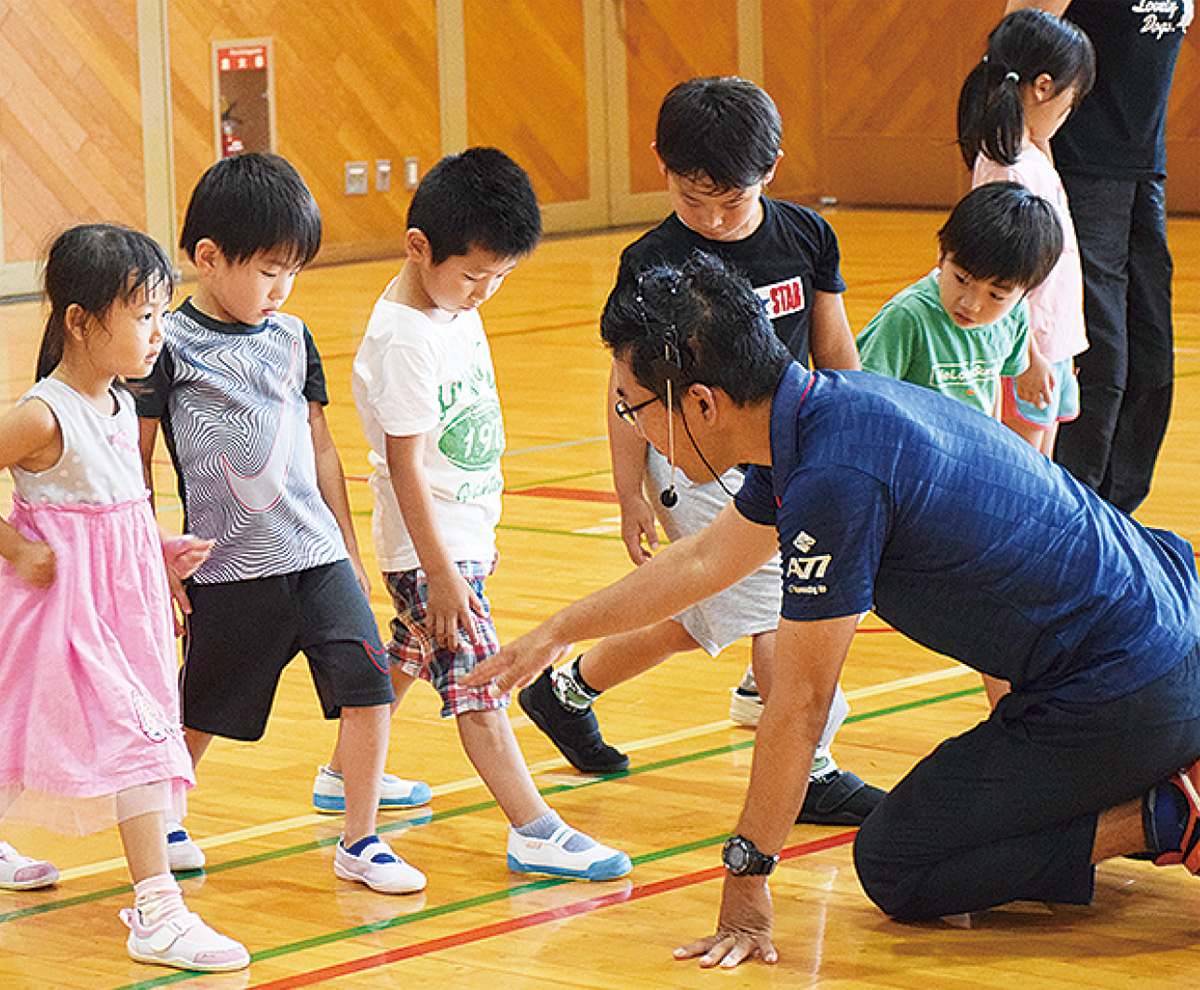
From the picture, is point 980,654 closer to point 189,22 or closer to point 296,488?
point 296,488

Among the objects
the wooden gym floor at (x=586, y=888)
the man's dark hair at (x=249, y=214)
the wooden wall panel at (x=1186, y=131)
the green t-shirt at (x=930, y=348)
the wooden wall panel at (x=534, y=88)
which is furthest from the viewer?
the wooden wall panel at (x=1186, y=131)

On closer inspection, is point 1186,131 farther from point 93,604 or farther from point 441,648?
point 93,604

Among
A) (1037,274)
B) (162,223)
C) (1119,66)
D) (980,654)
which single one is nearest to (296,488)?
(980,654)

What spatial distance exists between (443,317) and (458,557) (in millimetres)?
330

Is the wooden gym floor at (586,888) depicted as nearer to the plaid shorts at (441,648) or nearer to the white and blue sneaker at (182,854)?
the white and blue sneaker at (182,854)

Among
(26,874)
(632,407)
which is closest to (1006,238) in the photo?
(632,407)

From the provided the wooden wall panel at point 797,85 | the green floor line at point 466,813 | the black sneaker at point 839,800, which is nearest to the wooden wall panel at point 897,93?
the wooden wall panel at point 797,85

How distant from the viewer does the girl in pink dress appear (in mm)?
2621

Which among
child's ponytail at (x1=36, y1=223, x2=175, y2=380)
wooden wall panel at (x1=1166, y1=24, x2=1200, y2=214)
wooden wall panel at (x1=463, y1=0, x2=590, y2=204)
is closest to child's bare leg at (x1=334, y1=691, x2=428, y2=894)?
child's ponytail at (x1=36, y1=223, x2=175, y2=380)

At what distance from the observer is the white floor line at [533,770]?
2996 millimetres

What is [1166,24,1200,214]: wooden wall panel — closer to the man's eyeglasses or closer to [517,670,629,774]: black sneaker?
[517,670,629,774]: black sneaker

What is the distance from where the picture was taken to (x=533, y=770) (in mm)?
3373

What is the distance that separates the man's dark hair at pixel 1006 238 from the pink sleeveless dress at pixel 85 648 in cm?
133

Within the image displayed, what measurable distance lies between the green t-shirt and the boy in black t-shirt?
0.10 metres
